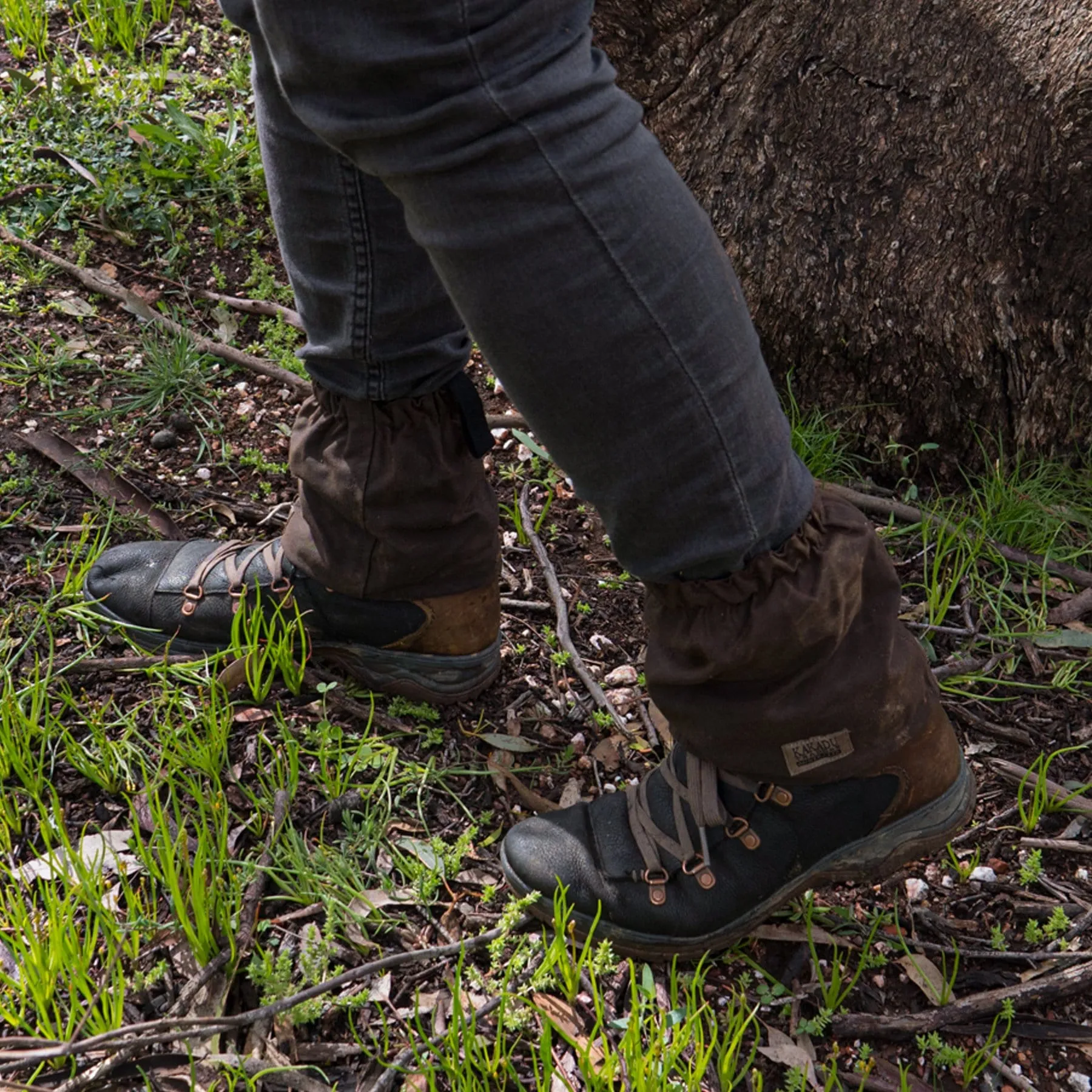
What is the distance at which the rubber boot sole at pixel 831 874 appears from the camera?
4.52 feet

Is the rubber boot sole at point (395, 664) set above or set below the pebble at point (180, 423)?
below

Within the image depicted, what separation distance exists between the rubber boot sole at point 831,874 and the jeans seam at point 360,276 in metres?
0.71

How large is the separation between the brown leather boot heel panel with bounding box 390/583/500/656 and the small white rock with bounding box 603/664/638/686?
224 millimetres

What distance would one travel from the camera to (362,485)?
152cm

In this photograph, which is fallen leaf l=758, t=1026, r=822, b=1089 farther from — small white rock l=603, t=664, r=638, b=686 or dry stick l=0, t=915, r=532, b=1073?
small white rock l=603, t=664, r=638, b=686

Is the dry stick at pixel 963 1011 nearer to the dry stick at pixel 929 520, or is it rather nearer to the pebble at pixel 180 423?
the dry stick at pixel 929 520

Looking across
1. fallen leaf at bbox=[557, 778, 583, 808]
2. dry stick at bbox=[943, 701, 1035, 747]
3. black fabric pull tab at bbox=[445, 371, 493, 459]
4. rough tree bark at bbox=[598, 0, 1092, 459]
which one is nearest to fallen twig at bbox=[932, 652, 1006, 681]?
dry stick at bbox=[943, 701, 1035, 747]

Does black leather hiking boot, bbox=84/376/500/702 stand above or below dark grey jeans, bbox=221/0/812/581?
below

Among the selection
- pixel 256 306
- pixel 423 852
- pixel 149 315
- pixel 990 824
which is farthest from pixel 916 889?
pixel 149 315

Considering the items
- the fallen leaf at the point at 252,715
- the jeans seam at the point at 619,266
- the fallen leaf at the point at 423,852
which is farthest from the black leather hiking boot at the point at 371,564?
the jeans seam at the point at 619,266

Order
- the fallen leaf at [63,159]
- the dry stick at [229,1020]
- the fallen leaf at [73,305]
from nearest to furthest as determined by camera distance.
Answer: the dry stick at [229,1020] → the fallen leaf at [73,305] → the fallen leaf at [63,159]

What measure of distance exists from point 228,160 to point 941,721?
2075 millimetres

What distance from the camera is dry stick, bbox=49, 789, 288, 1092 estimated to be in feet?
3.93

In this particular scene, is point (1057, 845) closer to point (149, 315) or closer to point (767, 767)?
point (767, 767)
